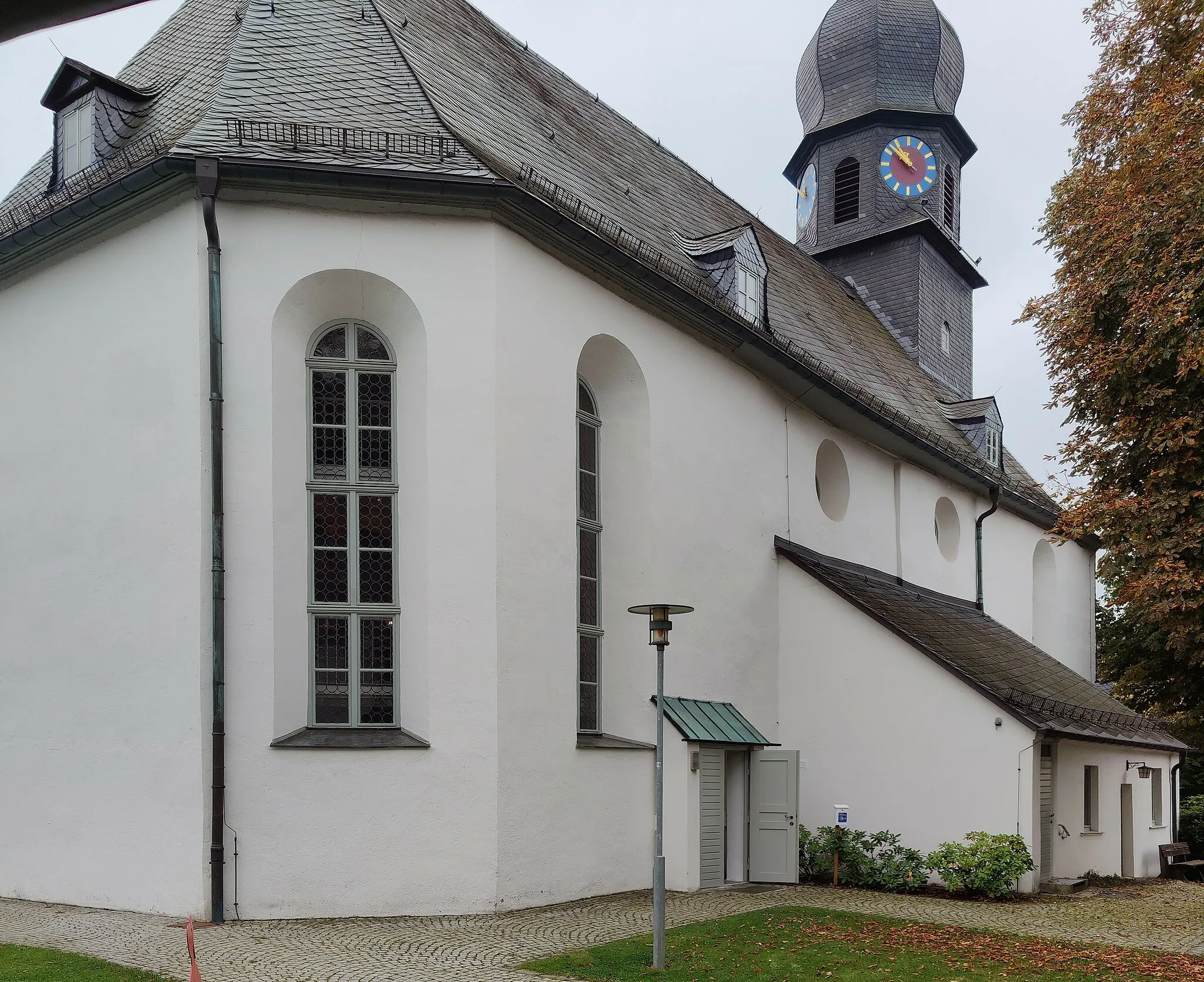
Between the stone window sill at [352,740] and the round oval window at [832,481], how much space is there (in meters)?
9.60

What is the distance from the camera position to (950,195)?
98.7 ft

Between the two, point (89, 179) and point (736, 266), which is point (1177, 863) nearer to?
point (736, 266)

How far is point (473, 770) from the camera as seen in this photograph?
11.8 meters

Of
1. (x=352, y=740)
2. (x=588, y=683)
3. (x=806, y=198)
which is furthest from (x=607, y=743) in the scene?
(x=806, y=198)

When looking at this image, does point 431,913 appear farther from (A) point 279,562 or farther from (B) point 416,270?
(B) point 416,270

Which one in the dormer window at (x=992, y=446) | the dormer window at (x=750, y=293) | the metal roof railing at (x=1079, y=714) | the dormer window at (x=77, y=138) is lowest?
the metal roof railing at (x=1079, y=714)

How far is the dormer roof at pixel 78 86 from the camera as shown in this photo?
1341 centimetres

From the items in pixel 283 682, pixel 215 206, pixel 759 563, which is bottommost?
pixel 283 682

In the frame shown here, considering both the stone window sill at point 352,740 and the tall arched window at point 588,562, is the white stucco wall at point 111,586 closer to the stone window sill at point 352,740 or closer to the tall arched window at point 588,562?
the stone window sill at point 352,740

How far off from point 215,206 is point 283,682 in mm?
4512

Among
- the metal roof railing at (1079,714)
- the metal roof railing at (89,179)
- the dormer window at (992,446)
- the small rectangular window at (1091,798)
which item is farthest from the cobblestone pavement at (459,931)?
the dormer window at (992,446)

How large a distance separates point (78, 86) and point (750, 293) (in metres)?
8.91

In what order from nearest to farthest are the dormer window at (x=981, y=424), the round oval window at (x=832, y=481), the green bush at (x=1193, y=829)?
the round oval window at (x=832, y=481), the dormer window at (x=981, y=424), the green bush at (x=1193, y=829)

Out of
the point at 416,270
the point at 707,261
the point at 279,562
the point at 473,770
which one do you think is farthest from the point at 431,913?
the point at 707,261
